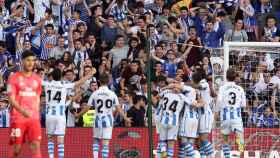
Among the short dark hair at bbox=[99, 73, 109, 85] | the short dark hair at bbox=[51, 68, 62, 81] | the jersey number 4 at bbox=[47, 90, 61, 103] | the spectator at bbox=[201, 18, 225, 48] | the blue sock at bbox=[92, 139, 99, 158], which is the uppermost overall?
the spectator at bbox=[201, 18, 225, 48]

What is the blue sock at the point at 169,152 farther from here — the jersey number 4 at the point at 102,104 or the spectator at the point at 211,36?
the spectator at the point at 211,36

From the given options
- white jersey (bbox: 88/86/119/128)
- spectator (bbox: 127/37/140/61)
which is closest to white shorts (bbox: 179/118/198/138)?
white jersey (bbox: 88/86/119/128)

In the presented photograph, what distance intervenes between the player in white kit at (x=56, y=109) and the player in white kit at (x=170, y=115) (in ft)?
6.92

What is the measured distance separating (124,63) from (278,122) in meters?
3.91

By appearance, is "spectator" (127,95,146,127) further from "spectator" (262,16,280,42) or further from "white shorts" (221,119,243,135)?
"spectator" (262,16,280,42)

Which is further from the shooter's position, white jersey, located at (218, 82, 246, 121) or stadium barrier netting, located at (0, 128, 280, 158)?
stadium barrier netting, located at (0, 128, 280, 158)

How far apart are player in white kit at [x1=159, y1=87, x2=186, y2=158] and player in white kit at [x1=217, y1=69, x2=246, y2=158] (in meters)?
0.89

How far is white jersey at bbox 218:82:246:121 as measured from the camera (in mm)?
21438

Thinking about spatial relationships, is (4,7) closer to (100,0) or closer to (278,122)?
(100,0)

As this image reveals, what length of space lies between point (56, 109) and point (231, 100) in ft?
12.1

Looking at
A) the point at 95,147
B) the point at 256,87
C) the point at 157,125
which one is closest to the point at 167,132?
the point at 157,125

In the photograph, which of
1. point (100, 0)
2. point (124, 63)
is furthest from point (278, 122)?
point (100, 0)

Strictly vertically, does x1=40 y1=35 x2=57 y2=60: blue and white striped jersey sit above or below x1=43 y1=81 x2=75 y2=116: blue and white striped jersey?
above

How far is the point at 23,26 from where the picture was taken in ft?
81.9
